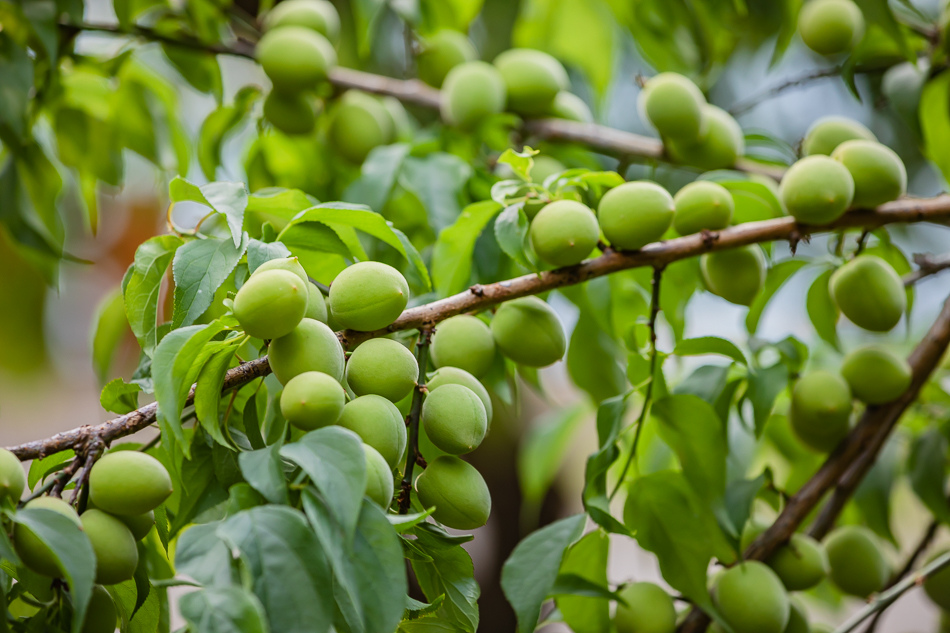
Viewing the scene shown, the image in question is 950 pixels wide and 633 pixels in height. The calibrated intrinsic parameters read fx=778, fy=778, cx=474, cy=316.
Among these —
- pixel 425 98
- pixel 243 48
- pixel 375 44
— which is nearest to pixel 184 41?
pixel 243 48

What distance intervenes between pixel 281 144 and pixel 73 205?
1.15m

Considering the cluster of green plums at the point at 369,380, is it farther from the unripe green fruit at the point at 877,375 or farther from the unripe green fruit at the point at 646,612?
the unripe green fruit at the point at 877,375

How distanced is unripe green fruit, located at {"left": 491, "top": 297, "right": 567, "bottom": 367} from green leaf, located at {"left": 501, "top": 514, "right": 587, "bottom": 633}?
0.09 m

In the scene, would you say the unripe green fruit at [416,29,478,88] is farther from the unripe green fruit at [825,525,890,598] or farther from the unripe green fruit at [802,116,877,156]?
the unripe green fruit at [825,525,890,598]

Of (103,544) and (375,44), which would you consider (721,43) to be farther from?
(103,544)

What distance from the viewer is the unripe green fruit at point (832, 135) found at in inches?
22.7

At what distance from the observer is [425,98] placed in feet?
2.60

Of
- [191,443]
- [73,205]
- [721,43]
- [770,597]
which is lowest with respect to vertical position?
[73,205]

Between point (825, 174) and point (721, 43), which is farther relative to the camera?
point (721, 43)

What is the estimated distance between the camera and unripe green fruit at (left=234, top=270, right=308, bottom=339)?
0.31 metres

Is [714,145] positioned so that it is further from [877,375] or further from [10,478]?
[10,478]

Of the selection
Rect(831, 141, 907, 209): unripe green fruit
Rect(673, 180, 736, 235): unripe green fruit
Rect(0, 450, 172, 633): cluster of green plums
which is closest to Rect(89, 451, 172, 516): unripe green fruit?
Rect(0, 450, 172, 633): cluster of green plums

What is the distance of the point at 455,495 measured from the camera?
36 cm

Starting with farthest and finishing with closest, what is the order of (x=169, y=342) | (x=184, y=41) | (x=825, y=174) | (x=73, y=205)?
(x=73, y=205), (x=184, y=41), (x=825, y=174), (x=169, y=342)
